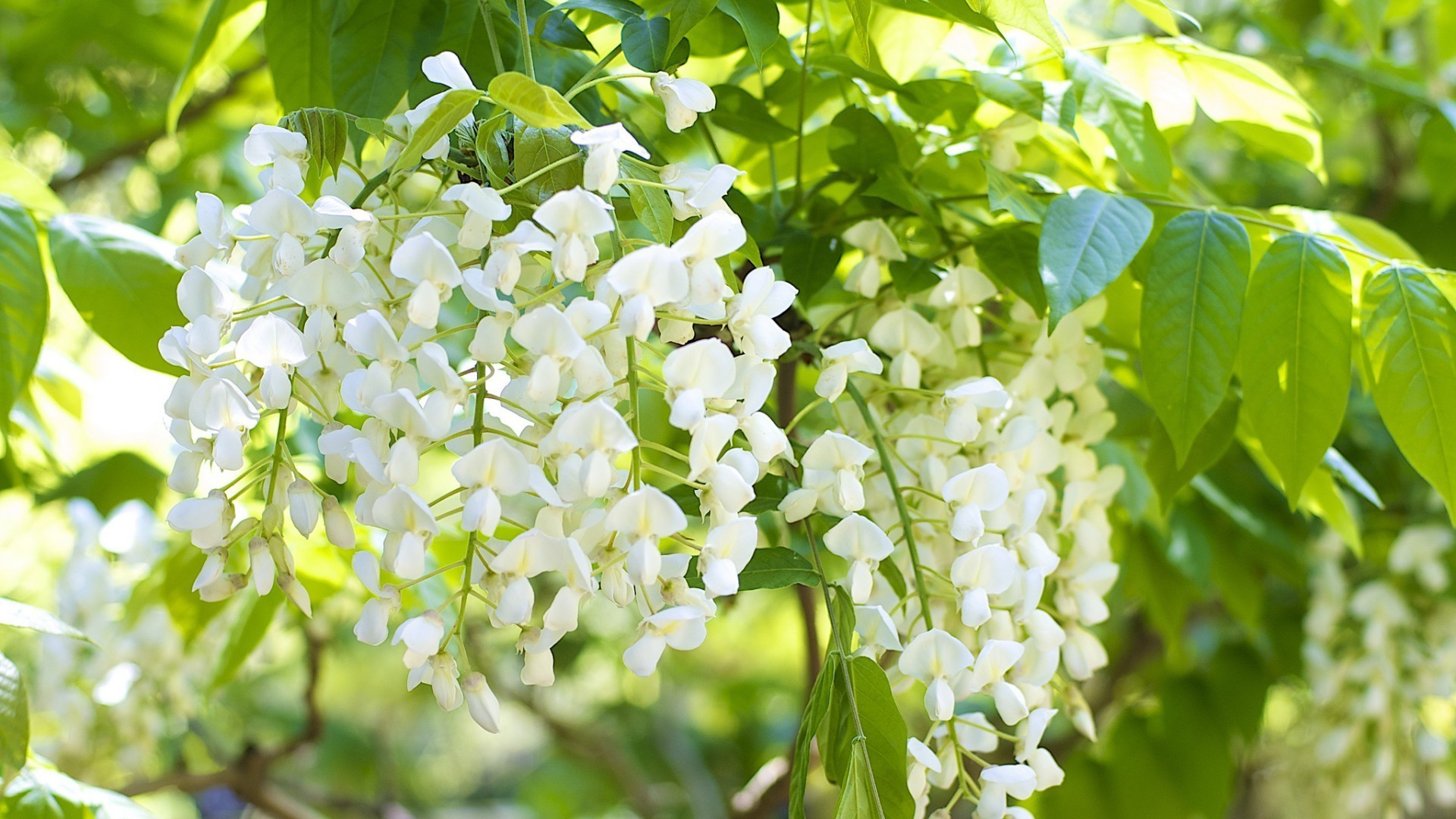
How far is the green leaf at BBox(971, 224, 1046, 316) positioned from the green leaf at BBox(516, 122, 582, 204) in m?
0.25

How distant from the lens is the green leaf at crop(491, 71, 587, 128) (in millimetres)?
387

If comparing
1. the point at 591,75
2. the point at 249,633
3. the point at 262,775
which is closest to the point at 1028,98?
the point at 591,75

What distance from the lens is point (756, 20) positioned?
492 millimetres

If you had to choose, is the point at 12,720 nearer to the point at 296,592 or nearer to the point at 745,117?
the point at 296,592

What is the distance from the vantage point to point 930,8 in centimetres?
55

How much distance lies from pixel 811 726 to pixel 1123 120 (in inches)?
14.4

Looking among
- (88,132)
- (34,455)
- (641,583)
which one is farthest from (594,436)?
(88,132)

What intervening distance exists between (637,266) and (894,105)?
37 cm

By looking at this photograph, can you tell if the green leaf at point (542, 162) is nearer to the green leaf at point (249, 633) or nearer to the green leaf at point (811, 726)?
the green leaf at point (811, 726)

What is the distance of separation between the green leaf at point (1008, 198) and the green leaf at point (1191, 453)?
0.14 metres

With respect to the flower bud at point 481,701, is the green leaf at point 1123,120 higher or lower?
higher

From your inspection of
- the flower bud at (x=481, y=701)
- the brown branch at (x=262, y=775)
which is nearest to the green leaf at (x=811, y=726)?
the flower bud at (x=481, y=701)

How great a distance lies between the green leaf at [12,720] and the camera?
1.58ft

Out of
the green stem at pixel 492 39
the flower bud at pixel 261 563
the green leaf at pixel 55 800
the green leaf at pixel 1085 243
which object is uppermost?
the green stem at pixel 492 39
